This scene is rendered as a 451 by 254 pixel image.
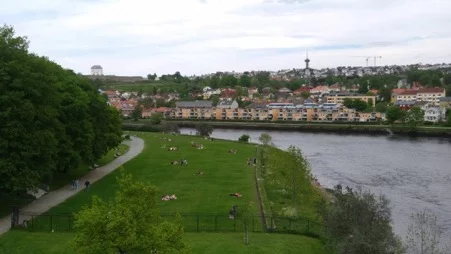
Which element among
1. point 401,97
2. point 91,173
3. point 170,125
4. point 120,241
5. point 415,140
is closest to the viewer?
point 120,241

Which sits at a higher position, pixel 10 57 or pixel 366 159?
pixel 10 57

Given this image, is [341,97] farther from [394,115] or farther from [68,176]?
[68,176]

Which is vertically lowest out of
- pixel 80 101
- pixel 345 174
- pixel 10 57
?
pixel 345 174

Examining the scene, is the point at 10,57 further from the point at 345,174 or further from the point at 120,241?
the point at 345,174

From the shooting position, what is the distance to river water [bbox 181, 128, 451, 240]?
44.4 metres

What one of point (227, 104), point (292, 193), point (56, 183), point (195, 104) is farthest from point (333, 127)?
point (56, 183)

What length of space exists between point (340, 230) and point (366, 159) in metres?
49.8

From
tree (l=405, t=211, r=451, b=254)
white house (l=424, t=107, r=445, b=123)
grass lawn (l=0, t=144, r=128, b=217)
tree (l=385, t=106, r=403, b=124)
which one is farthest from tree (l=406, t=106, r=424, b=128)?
tree (l=405, t=211, r=451, b=254)

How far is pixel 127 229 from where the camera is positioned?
1745cm

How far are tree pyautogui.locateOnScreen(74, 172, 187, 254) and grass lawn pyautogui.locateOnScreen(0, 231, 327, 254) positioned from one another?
7.34 meters

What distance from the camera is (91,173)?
49344 mm

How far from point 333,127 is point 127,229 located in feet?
369

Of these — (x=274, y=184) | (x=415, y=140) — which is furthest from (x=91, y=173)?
(x=415, y=140)

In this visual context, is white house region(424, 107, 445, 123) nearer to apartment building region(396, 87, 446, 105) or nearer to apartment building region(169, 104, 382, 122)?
apartment building region(169, 104, 382, 122)
